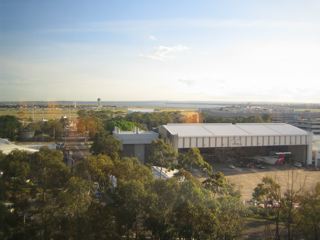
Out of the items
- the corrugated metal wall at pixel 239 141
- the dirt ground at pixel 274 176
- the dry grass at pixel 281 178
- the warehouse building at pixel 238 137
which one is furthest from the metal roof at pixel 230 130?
the dry grass at pixel 281 178

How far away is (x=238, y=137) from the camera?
9.51 m

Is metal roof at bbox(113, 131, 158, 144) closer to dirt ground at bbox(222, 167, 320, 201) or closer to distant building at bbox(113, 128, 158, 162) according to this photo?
distant building at bbox(113, 128, 158, 162)

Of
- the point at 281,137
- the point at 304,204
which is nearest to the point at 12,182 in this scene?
the point at 304,204

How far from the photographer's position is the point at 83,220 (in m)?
3.04

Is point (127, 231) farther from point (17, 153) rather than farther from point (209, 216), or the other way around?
point (17, 153)

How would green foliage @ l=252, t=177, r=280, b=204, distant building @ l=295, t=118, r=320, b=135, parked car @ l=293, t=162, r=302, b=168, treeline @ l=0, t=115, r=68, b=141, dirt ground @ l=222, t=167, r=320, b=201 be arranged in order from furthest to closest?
distant building @ l=295, t=118, r=320, b=135 < treeline @ l=0, t=115, r=68, b=141 < parked car @ l=293, t=162, r=302, b=168 < dirt ground @ l=222, t=167, r=320, b=201 < green foliage @ l=252, t=177, r=280, b=204

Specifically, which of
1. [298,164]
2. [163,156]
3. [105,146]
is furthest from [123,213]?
[298,164]

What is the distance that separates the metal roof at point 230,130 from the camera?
31.0ft

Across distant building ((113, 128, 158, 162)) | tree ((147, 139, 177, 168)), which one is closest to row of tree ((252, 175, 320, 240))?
tree ((147, 139, 177, 168))

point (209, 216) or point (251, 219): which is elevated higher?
point (209, 216)

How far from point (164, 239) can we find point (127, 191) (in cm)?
54

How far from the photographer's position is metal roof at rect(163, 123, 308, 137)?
945cm

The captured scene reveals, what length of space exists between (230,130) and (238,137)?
1.40 feet

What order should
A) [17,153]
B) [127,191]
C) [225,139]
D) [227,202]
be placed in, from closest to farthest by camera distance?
[127,191] → [227,202] → [17,153] → [225,139]
